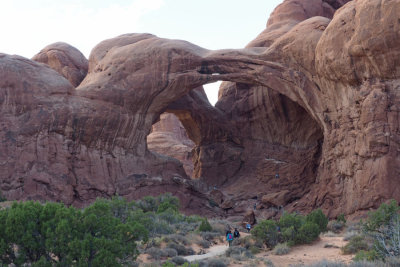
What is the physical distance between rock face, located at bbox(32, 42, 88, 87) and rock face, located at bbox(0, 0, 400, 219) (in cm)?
285

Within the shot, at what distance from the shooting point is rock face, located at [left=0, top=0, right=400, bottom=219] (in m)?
19.9

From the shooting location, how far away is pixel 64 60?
30.8 meters

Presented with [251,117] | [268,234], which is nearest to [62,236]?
[268,234]

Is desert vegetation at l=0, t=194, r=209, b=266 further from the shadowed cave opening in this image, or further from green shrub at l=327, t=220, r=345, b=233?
the shadowed cave opening

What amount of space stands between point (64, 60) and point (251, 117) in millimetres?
13218

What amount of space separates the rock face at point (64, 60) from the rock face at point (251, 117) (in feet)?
9.35

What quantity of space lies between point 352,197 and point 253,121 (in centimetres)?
1264

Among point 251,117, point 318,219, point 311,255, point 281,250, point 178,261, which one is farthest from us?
point 251,117

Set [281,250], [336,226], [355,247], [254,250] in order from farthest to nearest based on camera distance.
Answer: [336,226]
[254,250]
[281,250]
[355,247]

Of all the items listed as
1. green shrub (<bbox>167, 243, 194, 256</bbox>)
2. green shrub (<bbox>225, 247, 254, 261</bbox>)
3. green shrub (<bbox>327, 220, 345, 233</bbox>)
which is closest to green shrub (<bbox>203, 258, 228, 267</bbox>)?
green shrub (<bbox>225, 247, 254, 261</bbox>)

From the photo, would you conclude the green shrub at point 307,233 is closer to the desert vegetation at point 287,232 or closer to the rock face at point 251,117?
the desert vegetation at point 287,232

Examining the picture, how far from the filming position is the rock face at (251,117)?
782 inches

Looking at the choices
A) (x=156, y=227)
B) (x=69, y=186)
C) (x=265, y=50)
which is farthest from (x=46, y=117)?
(x=265, y=50)

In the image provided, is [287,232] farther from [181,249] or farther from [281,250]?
[181,249]
